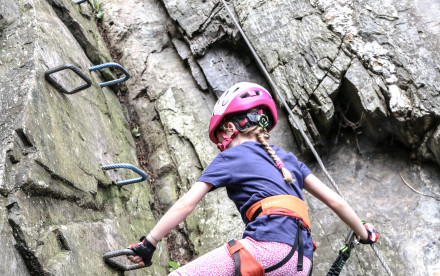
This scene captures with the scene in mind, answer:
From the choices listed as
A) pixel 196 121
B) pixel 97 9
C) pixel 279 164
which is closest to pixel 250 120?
pixel 279 164

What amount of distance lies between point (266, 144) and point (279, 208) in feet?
1.88

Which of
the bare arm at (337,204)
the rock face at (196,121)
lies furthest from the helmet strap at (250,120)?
the rock face at (196,121)

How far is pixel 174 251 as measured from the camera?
17.4 ft

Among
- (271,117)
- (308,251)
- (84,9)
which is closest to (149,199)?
(271,117)

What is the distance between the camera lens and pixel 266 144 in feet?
11.3

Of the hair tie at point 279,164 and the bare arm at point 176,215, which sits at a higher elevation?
the bare arm at point 176,215

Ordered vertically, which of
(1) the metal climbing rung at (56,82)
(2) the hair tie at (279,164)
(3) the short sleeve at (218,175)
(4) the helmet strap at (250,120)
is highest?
(1) the metal climbing rung at (56,82)

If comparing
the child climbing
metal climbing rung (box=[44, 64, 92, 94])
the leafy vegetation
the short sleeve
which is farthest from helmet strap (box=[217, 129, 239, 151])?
the leafy vegetation

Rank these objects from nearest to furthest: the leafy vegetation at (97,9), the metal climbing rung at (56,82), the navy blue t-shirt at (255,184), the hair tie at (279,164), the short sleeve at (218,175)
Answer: the navy blue t-shirt at (255,184) < the short sleeve at (218,175) < the hair tie at (279,164) < the metal climbing rung at (56,82) < the leafy vegetation at (97,9)

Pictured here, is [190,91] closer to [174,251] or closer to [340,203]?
[174,251]

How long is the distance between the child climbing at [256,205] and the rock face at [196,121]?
86 centimetres

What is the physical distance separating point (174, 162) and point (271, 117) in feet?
7.73

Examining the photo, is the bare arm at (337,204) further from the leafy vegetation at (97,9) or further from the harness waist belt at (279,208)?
the leafy vegetation at (97,9)

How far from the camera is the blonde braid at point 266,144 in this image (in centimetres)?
326
